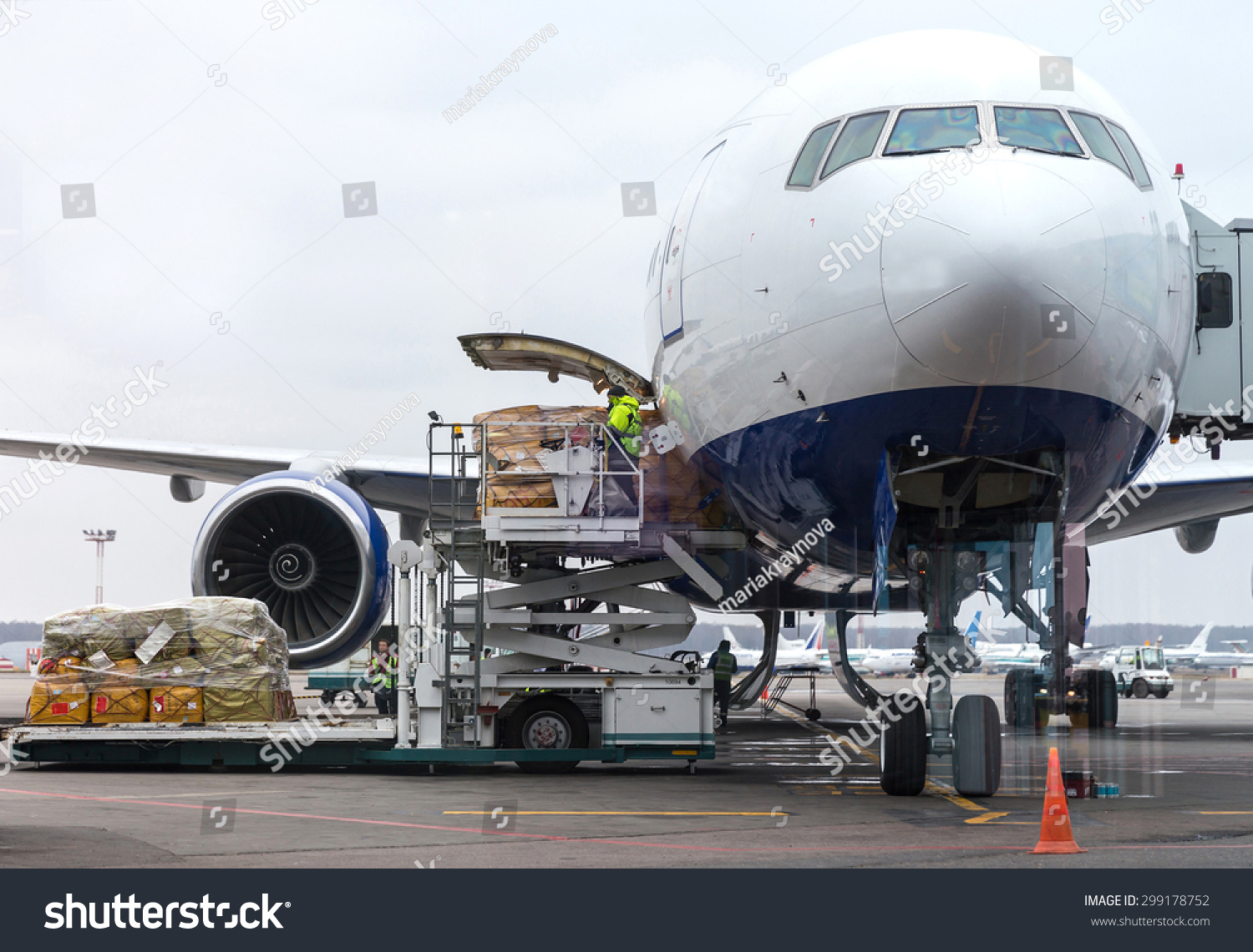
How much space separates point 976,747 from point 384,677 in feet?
36.4

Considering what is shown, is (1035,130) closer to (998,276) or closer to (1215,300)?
(998,276)

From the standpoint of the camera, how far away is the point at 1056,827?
723cm

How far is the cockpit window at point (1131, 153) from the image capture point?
8578 mm

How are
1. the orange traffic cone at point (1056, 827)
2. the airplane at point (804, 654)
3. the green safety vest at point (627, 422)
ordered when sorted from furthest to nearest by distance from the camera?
the airplane at point (804, 654) → the green safety vest at point (627, 422) → the orange traffic cone at point (1056, 827)

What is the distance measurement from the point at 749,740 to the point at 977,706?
8523 millimetres

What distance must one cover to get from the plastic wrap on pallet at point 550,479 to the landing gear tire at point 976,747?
2.88 meters

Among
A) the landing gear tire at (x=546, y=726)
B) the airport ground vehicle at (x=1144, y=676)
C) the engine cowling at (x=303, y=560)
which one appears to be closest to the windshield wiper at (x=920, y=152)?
the landing gear tire at (x=546, y=726)

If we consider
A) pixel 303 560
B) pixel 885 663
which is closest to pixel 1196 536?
pixel 303 560

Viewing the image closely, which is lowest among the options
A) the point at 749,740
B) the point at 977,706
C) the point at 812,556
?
the point at 749,740

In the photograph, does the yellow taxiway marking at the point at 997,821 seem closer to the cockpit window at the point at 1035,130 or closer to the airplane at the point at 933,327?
the airplane at the point at 933,327

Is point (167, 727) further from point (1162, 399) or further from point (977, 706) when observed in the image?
point (1162, 399)

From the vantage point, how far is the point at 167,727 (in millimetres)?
12188
